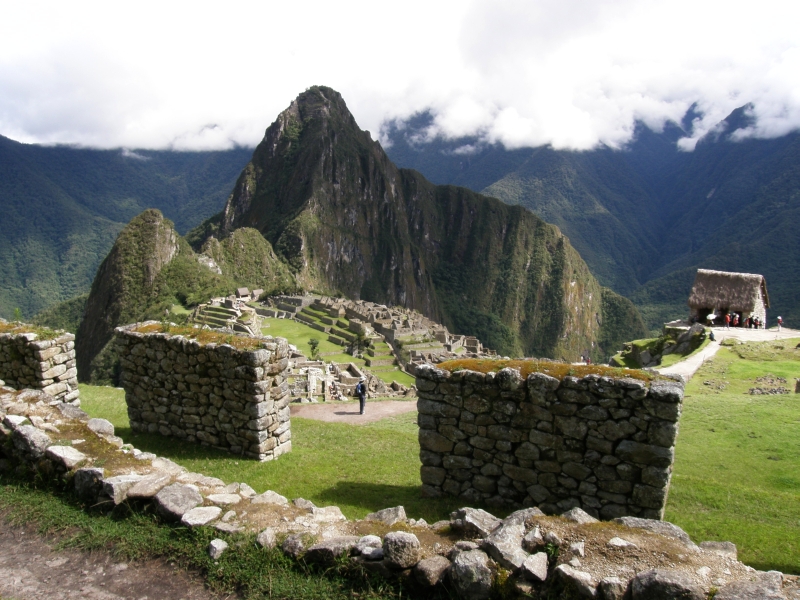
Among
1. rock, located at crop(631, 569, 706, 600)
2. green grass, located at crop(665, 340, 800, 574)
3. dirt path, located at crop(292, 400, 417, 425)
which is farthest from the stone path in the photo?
rock, located at crop(631, 569, 706, 600)

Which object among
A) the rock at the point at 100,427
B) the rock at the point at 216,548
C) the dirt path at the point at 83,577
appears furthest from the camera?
the rock at the point at 100,427

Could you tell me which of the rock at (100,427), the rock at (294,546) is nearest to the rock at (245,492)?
the rock at (294,546)

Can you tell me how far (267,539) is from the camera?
5.18 metres

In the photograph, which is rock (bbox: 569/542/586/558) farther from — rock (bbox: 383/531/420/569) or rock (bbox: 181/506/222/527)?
rock (bbox: 181/506/222/527)

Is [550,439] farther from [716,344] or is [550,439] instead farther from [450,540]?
[716,344]

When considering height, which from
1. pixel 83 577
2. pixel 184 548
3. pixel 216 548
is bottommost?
pixel 83 577

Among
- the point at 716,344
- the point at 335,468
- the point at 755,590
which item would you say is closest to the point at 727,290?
the point at 716,344

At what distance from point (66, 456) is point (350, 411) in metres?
13.7

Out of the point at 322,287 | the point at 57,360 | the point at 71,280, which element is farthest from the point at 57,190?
the point at 57,360

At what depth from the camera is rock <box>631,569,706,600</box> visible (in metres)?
3.85

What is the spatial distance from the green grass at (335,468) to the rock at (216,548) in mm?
2853

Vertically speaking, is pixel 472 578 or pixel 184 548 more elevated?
pixel 472 578

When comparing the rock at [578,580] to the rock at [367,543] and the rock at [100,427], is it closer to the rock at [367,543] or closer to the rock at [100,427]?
the rock at [367,543]

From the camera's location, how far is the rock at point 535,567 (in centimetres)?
425
